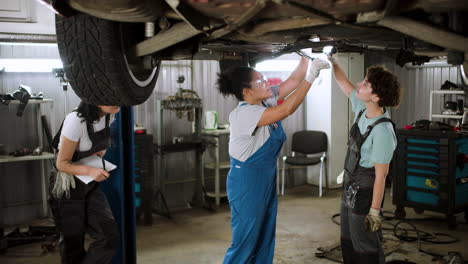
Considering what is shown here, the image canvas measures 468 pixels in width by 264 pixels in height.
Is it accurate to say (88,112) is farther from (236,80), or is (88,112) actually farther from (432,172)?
(432,172)

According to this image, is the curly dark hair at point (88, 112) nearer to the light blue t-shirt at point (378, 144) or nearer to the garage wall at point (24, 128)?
the light blue t-shirt at point (378, 144)

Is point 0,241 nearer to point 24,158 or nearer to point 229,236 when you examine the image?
point 24,158

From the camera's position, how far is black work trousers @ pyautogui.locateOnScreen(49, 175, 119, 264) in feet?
Answer: 8.76

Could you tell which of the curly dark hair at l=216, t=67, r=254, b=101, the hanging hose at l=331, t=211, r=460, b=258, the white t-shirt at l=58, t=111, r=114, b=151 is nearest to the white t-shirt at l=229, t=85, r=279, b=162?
the curly dark hair at l=216, t=67, r=254, b=101

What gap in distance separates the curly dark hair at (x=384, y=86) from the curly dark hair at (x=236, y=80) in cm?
68

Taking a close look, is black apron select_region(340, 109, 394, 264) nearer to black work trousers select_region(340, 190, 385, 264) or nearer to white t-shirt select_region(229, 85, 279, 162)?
black work trousers select_region(340, 190, 385, 264)

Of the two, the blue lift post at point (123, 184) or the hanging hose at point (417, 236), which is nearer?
the blue lift post at point (123, 184)

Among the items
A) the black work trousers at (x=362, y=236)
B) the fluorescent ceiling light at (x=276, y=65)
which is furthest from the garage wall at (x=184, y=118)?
the black work trousers at (x=362, y=236)

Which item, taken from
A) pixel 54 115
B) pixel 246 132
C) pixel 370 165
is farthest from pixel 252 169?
pixel 54 115

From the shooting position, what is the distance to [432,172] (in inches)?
173

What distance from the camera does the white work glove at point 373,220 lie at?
248cm

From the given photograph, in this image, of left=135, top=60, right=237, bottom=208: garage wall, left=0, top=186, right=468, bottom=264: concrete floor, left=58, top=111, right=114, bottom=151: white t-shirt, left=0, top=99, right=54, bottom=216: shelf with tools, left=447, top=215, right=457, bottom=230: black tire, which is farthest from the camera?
left=135, top=60, right=237, bottom=208: garage wall

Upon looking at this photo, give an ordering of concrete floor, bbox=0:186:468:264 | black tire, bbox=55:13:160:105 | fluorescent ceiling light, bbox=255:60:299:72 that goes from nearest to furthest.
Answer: black tire, bbox=55:13:160:105 → concrete floor, bbox=0:186:468:264 → fluorescent ceiling light, bbox=255:60:299:72

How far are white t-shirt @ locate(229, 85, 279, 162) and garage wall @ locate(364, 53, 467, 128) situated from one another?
4.07 metres
